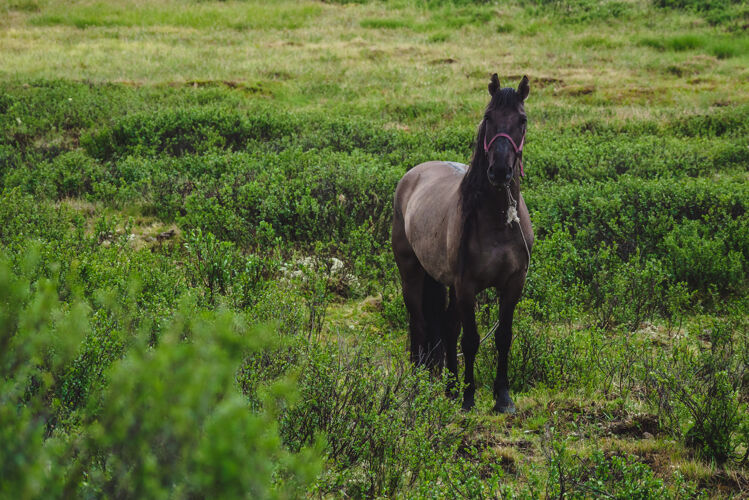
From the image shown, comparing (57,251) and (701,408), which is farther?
(57,251)

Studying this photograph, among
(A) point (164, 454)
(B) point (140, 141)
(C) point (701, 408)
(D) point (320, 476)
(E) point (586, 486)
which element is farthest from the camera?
(B) point (140, 141)

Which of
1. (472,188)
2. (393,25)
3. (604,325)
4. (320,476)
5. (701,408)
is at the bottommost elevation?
(604,325)

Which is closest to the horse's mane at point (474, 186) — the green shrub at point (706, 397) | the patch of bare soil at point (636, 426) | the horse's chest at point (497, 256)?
the horse's chest at point (497, 256)

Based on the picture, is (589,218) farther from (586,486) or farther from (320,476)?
(320,476)

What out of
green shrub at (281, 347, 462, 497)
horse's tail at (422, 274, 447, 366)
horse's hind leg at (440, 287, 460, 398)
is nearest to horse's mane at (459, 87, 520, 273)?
horse's hind leg at (440, 287, 460, 398)

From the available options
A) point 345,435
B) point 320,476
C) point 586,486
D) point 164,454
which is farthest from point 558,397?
point 164,454

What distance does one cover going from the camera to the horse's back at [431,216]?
201 inches

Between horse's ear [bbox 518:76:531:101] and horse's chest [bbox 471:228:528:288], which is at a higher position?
horse's ear [bbox 518:76:531:101]

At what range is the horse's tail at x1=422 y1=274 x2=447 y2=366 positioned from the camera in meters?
5.81

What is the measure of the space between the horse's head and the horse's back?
2.10ft

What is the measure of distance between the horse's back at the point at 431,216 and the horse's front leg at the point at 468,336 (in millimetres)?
283

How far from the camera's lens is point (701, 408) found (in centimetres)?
390

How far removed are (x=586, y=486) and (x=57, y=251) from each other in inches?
179

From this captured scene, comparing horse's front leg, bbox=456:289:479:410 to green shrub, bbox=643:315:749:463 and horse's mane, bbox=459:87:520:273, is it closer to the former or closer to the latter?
horse's mane, bbox=459:87:520:273
